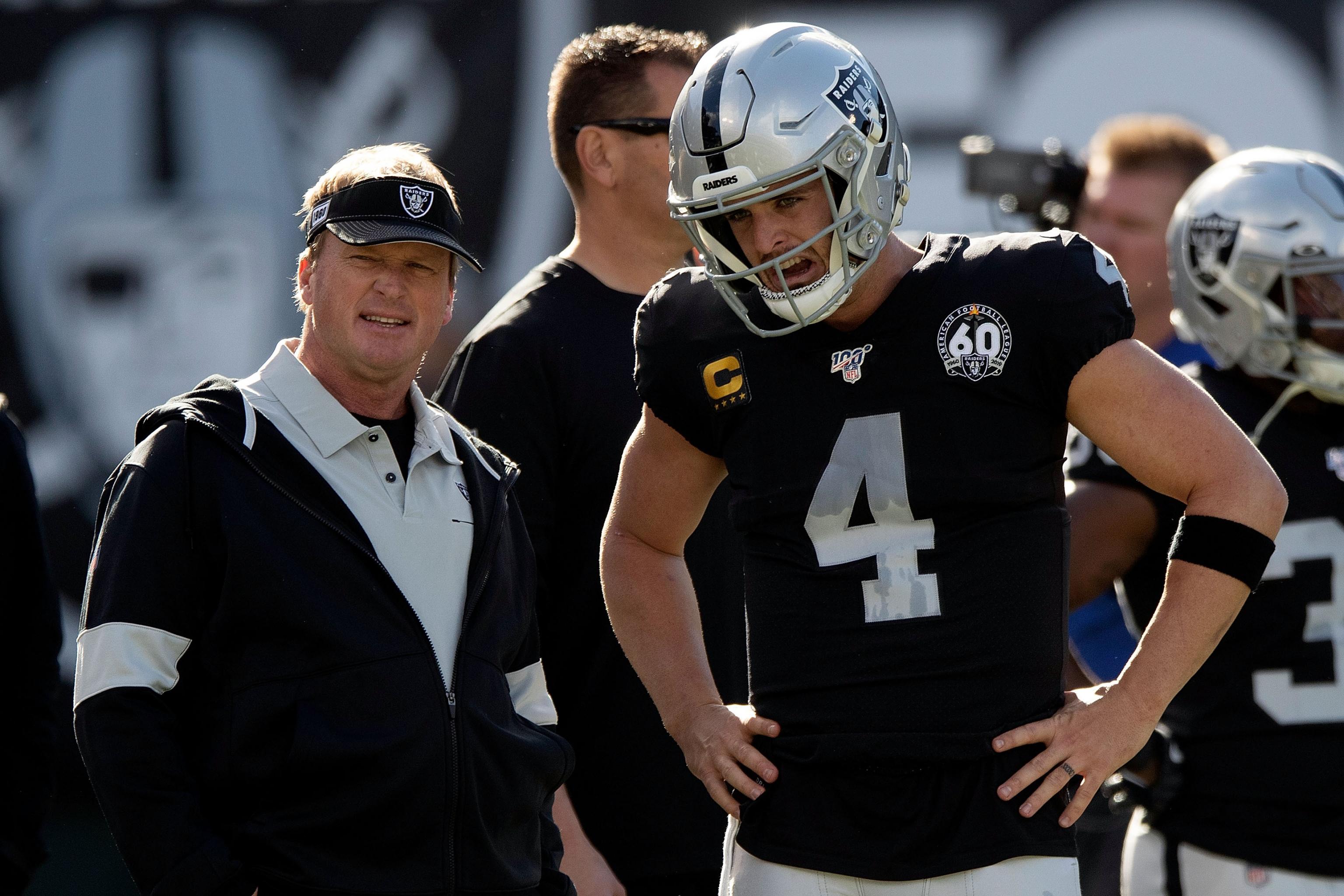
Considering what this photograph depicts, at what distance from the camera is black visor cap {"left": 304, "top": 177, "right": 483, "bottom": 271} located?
2508 mm

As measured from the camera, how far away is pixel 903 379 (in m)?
2.18

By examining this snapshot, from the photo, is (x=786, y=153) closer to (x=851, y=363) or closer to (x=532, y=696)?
(x=851, y=363)

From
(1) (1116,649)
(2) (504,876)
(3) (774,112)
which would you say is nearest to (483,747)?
(2) (504,876)

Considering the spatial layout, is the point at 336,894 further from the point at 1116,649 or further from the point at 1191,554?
the point at 1116,649

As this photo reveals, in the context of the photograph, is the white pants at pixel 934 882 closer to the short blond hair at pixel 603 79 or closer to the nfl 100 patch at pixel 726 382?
the nfl 100 patch at pixel 726 382

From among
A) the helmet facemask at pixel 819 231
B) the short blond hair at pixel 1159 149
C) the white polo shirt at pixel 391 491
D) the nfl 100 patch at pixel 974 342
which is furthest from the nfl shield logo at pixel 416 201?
the short blond hair at pixel 1159 149

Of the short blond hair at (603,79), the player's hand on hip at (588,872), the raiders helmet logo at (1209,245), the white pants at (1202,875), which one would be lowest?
the white pants at (1202,875)

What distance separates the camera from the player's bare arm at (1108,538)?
3.01 m

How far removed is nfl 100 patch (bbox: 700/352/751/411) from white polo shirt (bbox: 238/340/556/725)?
0.51m

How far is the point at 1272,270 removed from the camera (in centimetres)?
321

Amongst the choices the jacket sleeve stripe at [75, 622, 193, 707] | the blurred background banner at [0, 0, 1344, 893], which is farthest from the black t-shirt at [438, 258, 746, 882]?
the blurred background banner at [0, 0, 1344, 893]

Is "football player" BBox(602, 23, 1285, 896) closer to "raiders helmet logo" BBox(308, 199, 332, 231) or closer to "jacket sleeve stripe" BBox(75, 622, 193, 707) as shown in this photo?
"raiders helmet logo" BBox(308, 199, 332, 231)

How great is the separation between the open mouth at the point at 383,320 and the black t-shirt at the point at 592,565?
0.48m

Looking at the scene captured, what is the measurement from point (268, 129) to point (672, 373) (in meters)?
3.29
